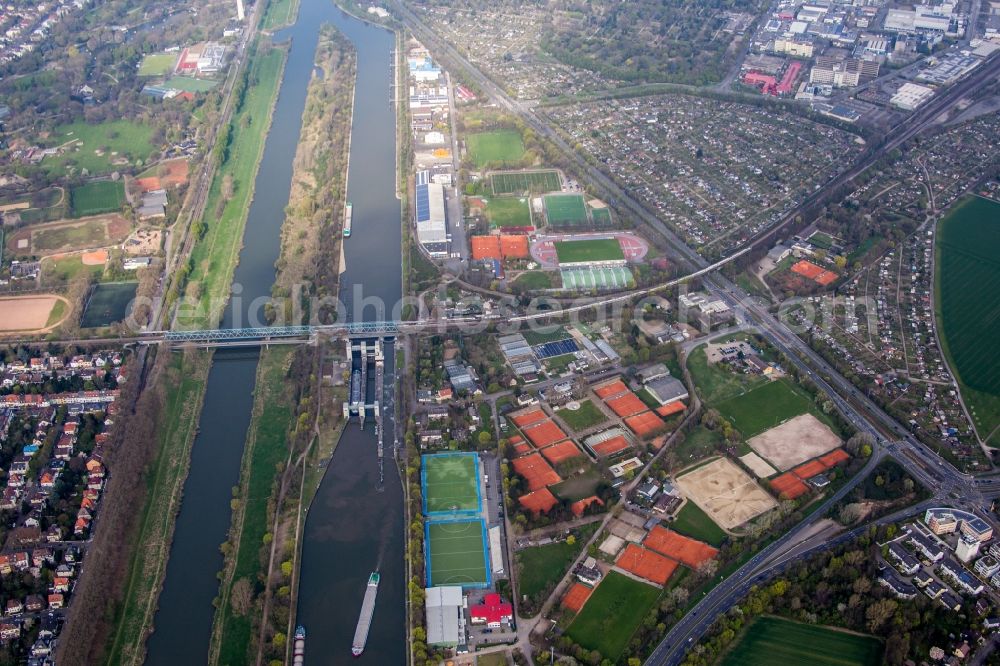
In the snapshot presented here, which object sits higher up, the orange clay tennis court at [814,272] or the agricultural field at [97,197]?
the agricultural field at [97,197]

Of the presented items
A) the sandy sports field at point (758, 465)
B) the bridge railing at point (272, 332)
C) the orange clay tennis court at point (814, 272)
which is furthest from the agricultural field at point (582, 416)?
the orange clay tennis court at point (814, 272)

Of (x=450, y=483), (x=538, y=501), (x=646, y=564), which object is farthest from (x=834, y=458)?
(x=450, y=483)

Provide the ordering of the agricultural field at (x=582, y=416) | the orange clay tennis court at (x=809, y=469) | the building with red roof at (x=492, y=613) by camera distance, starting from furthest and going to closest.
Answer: the agricultural field at (x=582, y=416)
the orange clay tennis court at (x=809, y=469)
the building with red roof at (x=492, y=613)

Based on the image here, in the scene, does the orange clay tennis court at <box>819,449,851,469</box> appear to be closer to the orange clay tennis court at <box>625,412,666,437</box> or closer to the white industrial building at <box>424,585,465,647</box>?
the orange clay tennis court at <box>625,412,666,437</box>

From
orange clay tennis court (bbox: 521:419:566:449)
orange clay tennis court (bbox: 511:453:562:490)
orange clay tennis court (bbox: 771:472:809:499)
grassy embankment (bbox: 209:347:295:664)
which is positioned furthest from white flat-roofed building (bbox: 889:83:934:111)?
grassy embankment (bbox: 209:347:295:664)

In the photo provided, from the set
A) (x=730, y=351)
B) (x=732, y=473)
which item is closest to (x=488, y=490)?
(x=732, y=473)

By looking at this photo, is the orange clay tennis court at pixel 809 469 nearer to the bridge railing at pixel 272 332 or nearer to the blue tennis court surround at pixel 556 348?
the blue tennis court surround at pixel 556 348
